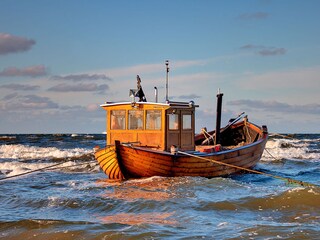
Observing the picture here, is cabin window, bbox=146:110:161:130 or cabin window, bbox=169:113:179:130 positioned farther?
cabin window, bbox=169:113:179:130

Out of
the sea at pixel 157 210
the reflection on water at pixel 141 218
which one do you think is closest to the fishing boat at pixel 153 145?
the sea at pixel 157 210

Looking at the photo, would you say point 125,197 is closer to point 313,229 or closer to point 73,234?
point 73,234

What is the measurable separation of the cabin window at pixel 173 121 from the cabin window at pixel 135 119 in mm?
921

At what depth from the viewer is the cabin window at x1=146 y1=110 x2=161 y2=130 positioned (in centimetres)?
1669

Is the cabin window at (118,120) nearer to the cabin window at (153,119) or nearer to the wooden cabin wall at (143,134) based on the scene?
the wooden cabin wall at (143,134)

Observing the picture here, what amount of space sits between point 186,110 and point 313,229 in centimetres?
874

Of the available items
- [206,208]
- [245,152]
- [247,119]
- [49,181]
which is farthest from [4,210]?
[247,119]

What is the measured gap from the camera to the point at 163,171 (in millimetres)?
16031

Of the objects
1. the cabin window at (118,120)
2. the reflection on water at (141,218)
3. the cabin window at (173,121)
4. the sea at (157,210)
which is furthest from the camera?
the cabin window at (118,120)

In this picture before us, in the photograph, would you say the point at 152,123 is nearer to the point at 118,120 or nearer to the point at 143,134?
the point at 143,134

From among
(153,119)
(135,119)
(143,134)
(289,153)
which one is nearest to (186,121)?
(153,119)

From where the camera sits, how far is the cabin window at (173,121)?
55.3 ft

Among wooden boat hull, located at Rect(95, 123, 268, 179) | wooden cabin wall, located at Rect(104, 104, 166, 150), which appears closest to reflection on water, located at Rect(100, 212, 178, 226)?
wooden boat hull, located at Rect(95, 123, 268, 179)

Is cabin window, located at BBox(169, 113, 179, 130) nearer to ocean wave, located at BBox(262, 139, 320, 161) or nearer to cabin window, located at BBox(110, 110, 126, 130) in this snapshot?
cabin window, located at BBox(110, 110, 126, 130)
